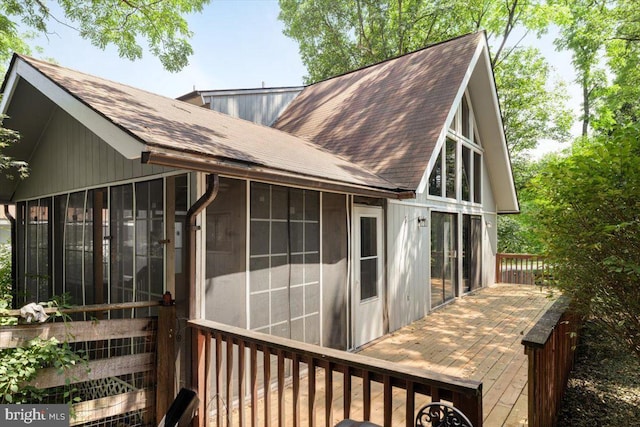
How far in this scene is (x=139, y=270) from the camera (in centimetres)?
375

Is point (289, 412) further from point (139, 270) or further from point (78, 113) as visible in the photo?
point (78, 113)

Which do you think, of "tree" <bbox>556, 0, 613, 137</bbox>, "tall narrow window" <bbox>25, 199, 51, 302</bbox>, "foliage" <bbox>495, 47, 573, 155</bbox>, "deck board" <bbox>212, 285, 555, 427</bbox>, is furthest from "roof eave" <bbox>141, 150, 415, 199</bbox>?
"foliage" <bbox>495, 47, 573, 155</bbox>

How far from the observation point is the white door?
5127 millimetres

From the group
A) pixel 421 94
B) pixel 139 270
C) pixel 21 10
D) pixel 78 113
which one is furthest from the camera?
pixel 421 94

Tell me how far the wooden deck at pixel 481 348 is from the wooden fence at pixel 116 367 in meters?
2.84

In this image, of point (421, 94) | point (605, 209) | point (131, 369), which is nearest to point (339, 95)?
point (421, 94)

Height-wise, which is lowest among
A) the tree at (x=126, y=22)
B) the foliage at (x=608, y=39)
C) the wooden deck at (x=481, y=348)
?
the wooden deck at (x=481, y=348)

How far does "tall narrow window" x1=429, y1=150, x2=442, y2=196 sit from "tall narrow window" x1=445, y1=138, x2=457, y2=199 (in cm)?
42

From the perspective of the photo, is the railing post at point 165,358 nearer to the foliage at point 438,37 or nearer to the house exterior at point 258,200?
the house exterior at point 258,200

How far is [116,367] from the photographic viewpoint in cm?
290

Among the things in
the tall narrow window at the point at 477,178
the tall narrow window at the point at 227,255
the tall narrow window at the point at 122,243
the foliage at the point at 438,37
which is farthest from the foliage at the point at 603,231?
the foliage at the point at 438,37

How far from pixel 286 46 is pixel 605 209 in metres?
19.6

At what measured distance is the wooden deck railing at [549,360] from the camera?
245cm

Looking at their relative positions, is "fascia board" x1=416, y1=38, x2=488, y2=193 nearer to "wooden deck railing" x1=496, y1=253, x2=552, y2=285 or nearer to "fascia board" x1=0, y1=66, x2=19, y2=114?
"fascia board" x1=0, y1=66, x2=19, y2=114
